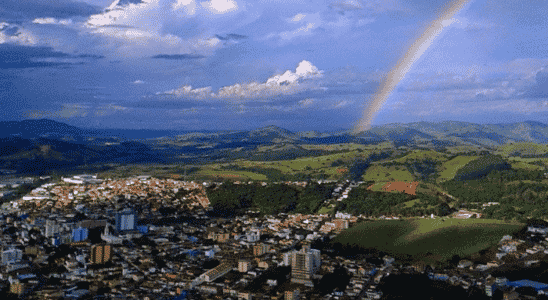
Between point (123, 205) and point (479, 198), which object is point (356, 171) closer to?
point (479, 198)

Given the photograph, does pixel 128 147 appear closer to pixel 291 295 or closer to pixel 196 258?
pixel 196 258

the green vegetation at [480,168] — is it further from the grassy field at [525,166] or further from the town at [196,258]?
the town at [196,258]

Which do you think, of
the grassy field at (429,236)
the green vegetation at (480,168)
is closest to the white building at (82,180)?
the grassy field at (429,236)

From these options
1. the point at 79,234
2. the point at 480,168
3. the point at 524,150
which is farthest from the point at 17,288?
the point at 524,150

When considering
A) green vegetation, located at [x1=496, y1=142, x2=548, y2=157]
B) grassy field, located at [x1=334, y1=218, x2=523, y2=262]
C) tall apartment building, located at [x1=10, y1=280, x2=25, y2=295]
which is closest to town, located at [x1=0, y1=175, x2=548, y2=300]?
tall apartment building, located at [x1=10, y1=280, x2=25, y2=295]

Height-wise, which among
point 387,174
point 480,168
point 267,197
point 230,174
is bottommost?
point 267,197

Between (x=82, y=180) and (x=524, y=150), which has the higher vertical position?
(x=524, y=150)

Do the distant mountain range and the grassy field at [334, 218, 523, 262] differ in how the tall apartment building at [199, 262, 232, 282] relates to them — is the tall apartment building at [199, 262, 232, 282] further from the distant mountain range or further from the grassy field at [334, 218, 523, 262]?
the distant mountain range
